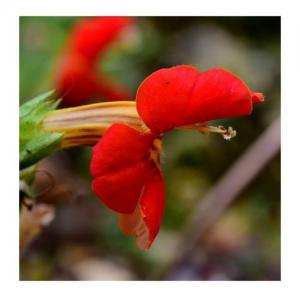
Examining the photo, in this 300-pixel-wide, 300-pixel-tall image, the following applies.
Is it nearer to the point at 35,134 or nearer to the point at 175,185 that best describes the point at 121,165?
the point at 35,134

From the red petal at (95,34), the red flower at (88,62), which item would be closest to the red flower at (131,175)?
the red flower at (88,62)

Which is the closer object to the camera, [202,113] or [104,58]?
[202,113]

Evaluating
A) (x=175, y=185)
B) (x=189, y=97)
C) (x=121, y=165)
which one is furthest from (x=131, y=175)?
(x=175, y=185)

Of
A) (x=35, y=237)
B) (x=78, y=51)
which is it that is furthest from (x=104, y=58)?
(x=35, y=237)

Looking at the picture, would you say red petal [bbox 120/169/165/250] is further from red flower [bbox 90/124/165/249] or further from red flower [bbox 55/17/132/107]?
red flower [bbox 55/17/132/107]

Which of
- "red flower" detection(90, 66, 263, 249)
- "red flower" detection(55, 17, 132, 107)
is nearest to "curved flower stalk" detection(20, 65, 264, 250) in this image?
"red flower" detection(90, 66, 263, 249)
